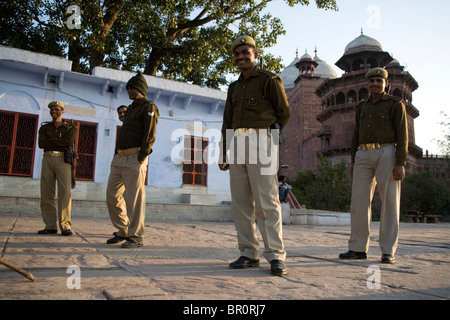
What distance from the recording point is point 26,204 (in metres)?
→ 8.63

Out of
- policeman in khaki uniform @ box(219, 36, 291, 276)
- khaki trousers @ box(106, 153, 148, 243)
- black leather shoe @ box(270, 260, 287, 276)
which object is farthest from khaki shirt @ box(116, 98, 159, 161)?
black leather shoe @ box(270, 260, 287, 276)

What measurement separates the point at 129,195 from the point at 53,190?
57.8 inches

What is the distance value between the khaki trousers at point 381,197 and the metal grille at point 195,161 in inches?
366

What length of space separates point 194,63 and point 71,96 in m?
4.79

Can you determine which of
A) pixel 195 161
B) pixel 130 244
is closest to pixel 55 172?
pixel 130 244

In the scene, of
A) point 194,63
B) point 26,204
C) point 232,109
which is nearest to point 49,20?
point 194,63

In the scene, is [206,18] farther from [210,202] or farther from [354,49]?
[354,49]

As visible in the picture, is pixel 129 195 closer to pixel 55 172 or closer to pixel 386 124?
pixel 55 172

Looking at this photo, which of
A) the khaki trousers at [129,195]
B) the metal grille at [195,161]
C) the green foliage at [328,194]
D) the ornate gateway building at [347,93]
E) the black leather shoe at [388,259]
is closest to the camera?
the black leather shoe at [388,259]

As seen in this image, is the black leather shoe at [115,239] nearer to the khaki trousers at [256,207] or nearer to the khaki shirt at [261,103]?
the khaki trousers at [256,207]

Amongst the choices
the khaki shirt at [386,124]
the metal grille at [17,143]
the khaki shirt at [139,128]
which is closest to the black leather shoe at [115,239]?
the khaki shirt at [139,128]

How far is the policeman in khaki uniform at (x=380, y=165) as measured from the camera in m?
3.57

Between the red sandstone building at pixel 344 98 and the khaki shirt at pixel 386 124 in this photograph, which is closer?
the khaki shirt at pixel 386 124

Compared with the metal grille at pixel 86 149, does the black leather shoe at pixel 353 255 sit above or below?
below
